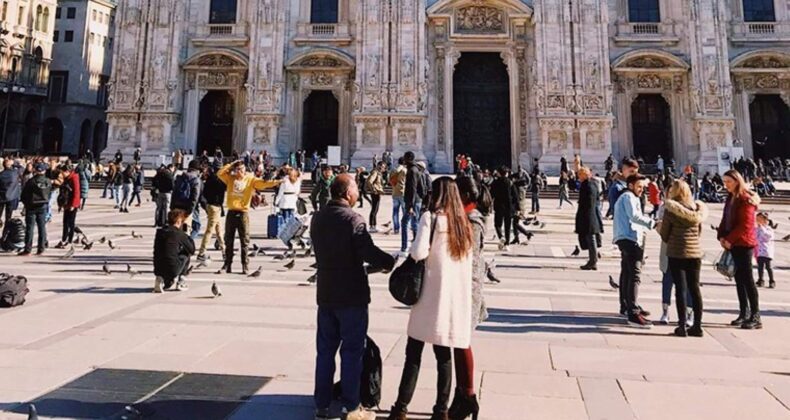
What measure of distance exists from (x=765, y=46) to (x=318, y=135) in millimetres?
25886

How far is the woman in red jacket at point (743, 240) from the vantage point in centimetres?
571

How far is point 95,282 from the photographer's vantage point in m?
7.68

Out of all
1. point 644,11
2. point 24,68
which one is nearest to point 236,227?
point 644,11

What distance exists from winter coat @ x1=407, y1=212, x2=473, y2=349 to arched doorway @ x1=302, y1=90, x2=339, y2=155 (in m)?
28.0

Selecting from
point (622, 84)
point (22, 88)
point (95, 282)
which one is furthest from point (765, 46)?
point (22, 88)

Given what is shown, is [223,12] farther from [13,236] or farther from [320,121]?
[13,236]

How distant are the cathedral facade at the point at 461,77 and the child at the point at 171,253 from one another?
69.6 ft

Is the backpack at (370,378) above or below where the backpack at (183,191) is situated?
below

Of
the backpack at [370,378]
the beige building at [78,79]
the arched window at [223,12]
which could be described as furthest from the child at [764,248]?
the beige building at [78,79]

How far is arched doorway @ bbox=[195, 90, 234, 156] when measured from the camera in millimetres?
31375

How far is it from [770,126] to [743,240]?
3049 centimetres

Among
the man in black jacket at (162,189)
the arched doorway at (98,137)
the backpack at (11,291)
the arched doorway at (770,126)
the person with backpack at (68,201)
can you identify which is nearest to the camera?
the backpack at (11,291)

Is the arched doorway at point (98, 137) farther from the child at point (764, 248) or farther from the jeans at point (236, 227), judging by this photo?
Result: the child at point (764, 248)

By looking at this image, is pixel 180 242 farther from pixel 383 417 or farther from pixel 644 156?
pixel 644 156
